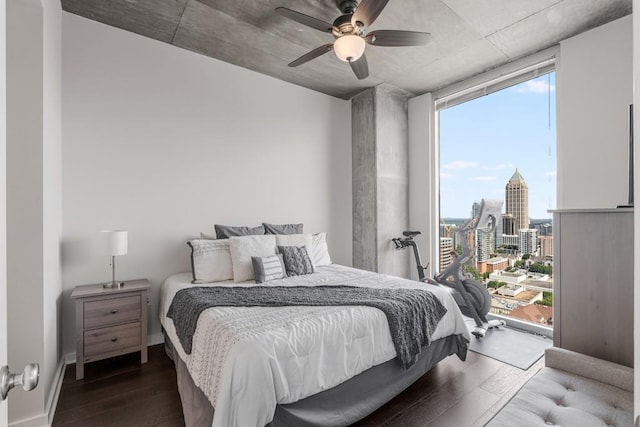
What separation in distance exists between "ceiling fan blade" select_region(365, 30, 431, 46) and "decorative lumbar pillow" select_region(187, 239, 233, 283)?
7.43ft

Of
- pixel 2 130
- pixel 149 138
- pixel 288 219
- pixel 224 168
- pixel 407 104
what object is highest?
pixel 407 104

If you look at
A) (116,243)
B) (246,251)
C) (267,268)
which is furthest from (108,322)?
(267,268)

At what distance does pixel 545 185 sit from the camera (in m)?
3.32

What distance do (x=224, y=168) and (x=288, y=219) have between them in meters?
1.04

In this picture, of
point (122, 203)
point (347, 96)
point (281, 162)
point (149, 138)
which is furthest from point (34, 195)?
point (347, 96)

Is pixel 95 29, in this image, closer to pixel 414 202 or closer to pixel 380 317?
pixel 380 317

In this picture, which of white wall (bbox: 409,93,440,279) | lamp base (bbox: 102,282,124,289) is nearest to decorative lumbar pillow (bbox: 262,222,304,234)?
lamp base (bbox: 102,282,124,289)

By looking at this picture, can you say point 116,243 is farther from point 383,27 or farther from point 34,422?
point 383,27

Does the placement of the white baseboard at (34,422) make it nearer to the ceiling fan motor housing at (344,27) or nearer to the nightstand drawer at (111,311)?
the nightstand drawer at (111,311)

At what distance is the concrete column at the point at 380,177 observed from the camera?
165 inches

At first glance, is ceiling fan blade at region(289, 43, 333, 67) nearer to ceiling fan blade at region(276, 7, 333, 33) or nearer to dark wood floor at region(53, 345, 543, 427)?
ceiling fan blade at region(276, 7, 333, 33)

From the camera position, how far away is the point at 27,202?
69.4 inches

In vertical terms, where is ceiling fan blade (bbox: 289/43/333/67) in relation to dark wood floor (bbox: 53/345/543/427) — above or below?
above

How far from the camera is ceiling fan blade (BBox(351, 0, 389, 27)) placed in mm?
2100
